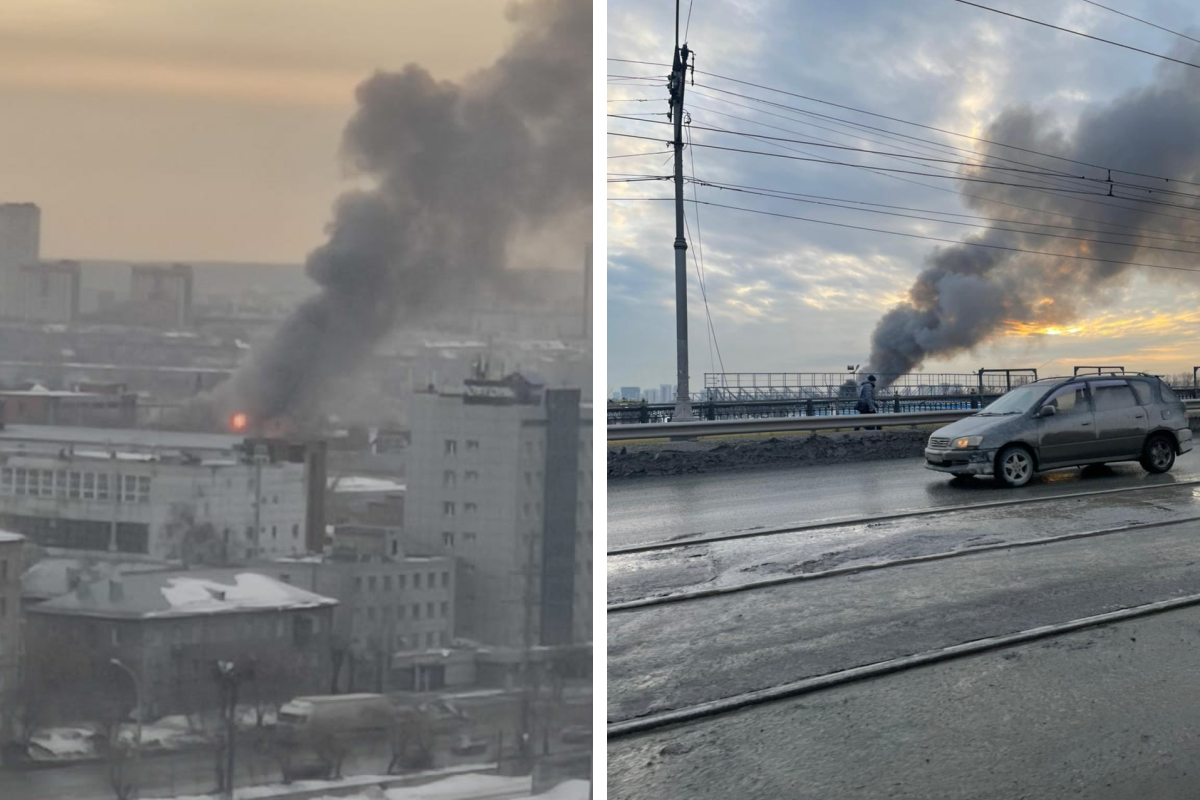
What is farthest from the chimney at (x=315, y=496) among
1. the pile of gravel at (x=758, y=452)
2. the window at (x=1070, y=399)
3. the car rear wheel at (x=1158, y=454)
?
the car rear wheel at (x=1158, y=454)

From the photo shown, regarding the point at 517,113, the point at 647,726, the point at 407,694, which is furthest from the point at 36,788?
the point at 647,726

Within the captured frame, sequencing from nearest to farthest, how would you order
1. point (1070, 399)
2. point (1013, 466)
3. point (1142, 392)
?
point (1013, 466)
point (1070, 399)
point (1142, 392)

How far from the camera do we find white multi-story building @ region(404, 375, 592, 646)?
1.81 metres

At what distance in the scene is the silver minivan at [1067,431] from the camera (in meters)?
12.1

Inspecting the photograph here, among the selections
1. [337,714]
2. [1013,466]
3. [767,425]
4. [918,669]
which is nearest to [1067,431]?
[1013,466]

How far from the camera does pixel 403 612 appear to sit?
1.78 meters

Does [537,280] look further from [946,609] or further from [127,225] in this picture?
[946,609]

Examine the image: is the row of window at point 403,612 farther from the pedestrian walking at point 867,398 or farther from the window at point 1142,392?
the pedestrian walking at point 867,398

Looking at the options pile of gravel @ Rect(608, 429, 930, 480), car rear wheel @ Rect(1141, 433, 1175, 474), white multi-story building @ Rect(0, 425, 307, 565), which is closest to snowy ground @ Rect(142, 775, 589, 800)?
white multi-story building @ Rect(0, 425, 307, 565)

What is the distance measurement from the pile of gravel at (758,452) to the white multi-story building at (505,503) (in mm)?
11738

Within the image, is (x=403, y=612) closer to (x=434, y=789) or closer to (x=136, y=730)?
(x=434, y=789)

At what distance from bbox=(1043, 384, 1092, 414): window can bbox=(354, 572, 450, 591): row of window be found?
41.1ft

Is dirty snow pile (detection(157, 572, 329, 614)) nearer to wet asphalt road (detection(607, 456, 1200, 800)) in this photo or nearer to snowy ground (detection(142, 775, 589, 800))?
snowy ground (detection(142, 775, 589, 800))

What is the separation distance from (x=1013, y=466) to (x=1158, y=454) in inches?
111
